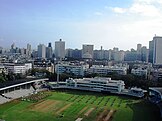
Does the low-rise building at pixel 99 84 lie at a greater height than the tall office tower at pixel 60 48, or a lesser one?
lesser

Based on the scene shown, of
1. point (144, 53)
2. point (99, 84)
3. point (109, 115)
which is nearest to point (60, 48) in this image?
point (144, 53)

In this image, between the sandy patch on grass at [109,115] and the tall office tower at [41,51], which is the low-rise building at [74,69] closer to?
the sandy patch on grass at [109,115]

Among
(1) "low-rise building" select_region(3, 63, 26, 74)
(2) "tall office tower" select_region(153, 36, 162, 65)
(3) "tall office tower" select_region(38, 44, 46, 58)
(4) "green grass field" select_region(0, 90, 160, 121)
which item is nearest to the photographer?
(4) "green grass field" select_region(0, 90, 160, 121)

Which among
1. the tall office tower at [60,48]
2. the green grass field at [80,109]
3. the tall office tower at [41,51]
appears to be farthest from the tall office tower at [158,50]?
the green grass field at [80,109]

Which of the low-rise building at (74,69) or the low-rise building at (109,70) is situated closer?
the low-rise building at (109,70)

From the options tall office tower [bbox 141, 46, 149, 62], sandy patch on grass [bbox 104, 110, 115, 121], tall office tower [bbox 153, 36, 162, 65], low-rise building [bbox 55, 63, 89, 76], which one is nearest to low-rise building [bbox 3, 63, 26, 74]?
low-rise building [bbox 55, 63, 89, 76]

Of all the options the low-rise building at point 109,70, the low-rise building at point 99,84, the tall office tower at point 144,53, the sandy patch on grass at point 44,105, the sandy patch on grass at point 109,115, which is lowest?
the sandy patch on grass at point 109,115

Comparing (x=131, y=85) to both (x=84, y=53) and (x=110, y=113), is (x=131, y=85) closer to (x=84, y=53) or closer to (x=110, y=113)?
(x=110, y=113)

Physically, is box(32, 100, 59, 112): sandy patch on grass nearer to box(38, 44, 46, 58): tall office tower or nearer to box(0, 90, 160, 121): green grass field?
box(0, 90, 160, 121): green grass field

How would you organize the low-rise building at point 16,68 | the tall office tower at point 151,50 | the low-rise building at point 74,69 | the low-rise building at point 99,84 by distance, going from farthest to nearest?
the tall office tower at point 151,50
the low-rise building at point 16,68
the low-rise building at point 74,69
the low-rise building at point 99,84
